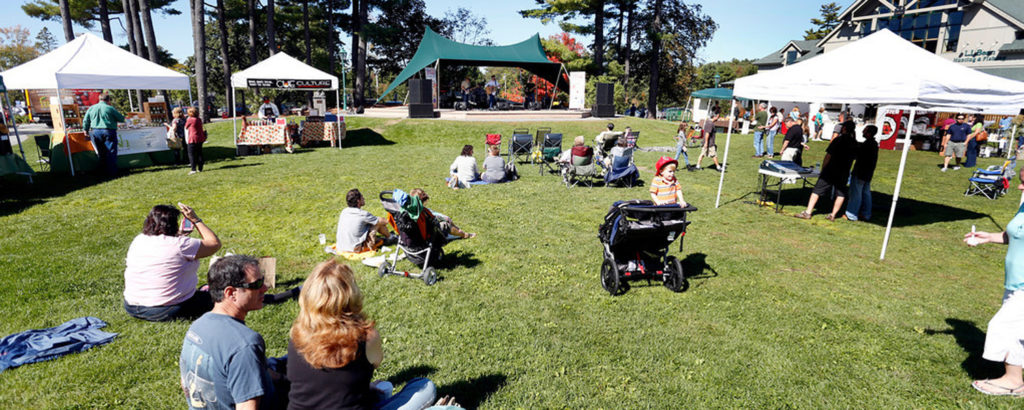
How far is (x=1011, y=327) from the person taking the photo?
328cm

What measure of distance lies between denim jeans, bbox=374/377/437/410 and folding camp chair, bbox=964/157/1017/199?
13015 mm

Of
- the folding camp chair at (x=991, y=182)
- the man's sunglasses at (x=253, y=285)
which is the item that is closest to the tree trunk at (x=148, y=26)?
the man's sunglasses at (x=253, y=285)

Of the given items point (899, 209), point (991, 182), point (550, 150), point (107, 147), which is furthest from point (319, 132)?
point (991, 182)

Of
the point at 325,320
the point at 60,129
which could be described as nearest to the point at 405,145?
the point at 60,129

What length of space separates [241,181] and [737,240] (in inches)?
404

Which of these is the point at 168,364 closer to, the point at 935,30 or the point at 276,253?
the point at 276,253

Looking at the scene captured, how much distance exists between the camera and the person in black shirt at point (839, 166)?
8031mm

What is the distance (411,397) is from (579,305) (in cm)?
253

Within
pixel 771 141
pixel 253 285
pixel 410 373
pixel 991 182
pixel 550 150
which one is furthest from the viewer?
pixel 771 141

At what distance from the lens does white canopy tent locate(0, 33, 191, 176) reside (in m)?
11.0

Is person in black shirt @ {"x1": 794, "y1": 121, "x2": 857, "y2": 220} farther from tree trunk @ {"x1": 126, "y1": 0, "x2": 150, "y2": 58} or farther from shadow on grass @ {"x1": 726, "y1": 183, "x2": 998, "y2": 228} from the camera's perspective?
tree trunk @ {"x1": 126, "y1": 0, "x2": 150, "y2": 58}

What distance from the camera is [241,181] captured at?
10.8 metres

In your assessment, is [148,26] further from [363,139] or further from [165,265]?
[165,265]

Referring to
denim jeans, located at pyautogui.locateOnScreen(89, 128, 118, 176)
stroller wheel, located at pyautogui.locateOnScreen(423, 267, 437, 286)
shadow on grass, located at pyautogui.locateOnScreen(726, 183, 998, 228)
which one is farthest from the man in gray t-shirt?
denim jeans, located at pyautogui.locateOnScreen(89, 128, 118, 176)
